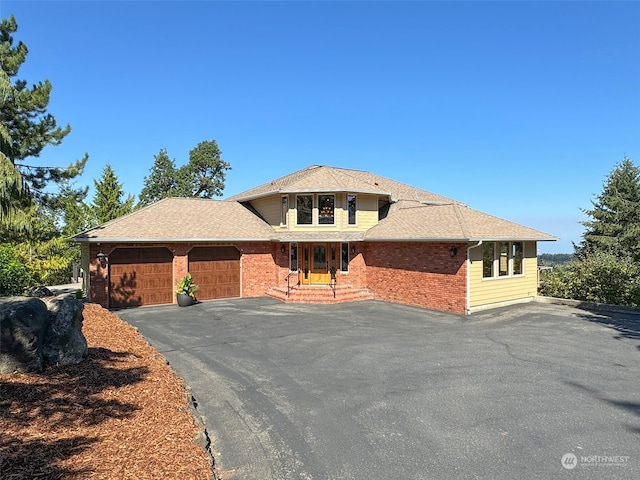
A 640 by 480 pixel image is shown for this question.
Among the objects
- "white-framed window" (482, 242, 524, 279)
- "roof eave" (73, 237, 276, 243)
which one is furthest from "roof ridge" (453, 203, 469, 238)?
"roof eave" (73, 237, 276, 243)

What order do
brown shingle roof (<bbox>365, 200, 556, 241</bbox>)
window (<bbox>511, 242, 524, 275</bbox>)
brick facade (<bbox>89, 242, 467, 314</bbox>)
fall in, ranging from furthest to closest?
window (<bbox>511, 242, 524, 275</bbox>) < brick facade (<bbox>89, 242, 467, 314</bbox>) < brown shingle roof (<bbox>365, 200, 556, 241</bbox>)

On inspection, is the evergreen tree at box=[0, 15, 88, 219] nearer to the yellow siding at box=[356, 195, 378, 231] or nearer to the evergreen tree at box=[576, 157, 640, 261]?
the yellow siding at box=[356, 195, 378, 231]

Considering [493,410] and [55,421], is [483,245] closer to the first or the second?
[493,410]

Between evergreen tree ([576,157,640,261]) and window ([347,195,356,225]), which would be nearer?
window ([347,195,356,225])

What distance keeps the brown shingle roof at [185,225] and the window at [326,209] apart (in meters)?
2.61

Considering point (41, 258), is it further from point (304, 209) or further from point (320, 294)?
point (320, 294)

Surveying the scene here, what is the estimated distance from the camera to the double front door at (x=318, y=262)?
18312mm

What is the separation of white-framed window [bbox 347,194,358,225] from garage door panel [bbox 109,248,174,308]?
27.6ft

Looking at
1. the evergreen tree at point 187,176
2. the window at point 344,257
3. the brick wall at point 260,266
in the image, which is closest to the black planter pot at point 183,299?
the brick wall at point 260,266

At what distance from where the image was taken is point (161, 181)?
4309cm

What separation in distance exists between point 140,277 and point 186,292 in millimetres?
2069

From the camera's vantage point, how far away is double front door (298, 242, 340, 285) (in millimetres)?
18312

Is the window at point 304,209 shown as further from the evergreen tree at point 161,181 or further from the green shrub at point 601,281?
the evergreen tree at point 161,181

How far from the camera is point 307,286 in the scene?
17.9 metres
